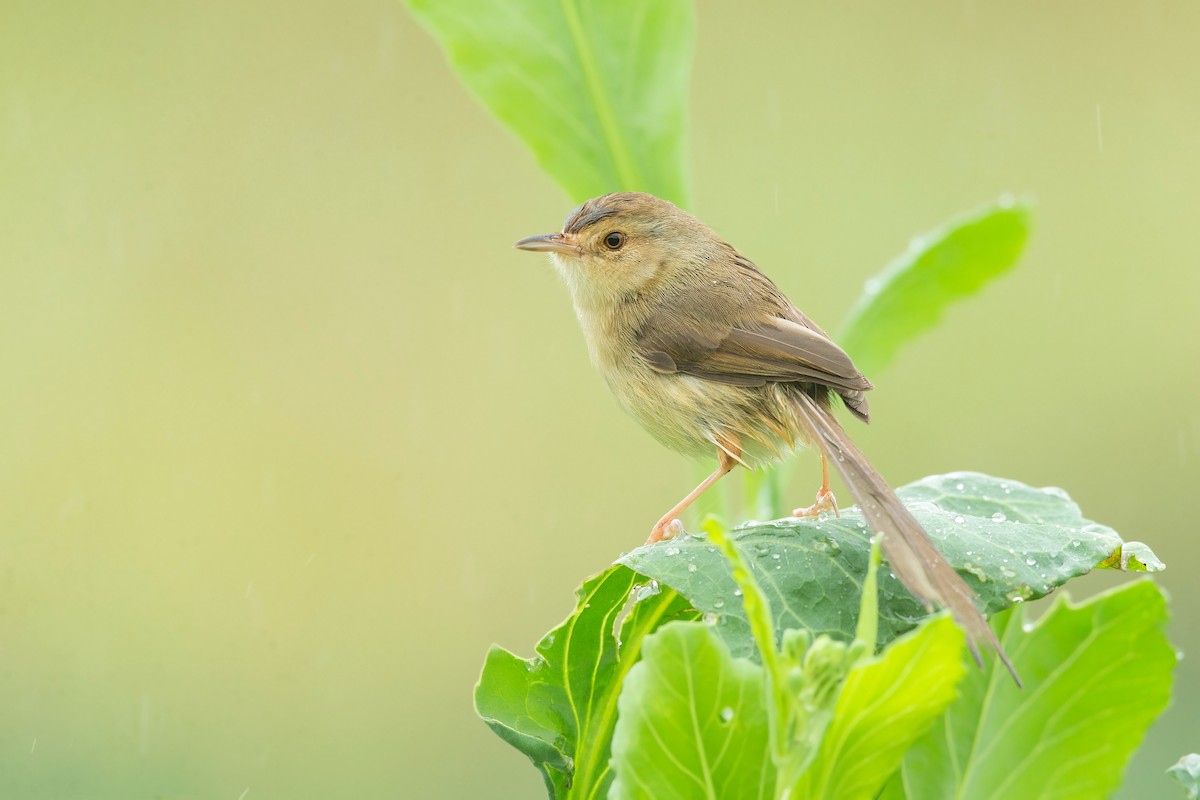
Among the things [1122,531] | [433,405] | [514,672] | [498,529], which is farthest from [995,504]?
[433,405]

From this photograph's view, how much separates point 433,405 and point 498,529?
955 mm

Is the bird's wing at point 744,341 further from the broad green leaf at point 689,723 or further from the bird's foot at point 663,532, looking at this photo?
the broad green leaf at point 689,723

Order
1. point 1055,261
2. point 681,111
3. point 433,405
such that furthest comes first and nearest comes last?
point 1055,261 → point 433,405 → point 681,111

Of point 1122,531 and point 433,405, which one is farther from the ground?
point 433,405

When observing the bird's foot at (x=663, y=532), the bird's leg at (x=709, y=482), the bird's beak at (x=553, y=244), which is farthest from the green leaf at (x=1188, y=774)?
the bird's beak at (x=553, y=244)

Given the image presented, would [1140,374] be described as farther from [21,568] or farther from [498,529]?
[21,568]

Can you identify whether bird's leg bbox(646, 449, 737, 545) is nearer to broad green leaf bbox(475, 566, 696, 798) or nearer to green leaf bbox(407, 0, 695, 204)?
green leaf bbox(407, 0, 695, 204)

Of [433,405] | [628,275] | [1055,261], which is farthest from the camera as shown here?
[1055,261]

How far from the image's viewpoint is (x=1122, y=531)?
6555 mm

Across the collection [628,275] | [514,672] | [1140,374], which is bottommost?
[1140,374]

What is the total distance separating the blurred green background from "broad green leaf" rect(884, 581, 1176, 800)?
475cm

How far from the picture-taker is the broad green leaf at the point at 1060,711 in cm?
127

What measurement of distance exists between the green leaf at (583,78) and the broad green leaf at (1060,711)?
1611mm

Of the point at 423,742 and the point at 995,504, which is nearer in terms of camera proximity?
the point at 995,504
